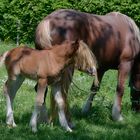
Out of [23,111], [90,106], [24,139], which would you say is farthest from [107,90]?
[24,139]

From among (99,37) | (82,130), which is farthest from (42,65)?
(99,37)

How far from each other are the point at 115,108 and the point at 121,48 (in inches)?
42.1

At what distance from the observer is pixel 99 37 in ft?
29.1

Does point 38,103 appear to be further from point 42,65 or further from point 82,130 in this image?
point 82,130

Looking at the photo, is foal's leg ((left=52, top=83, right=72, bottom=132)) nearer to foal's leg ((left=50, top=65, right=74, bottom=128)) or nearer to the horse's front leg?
foal's leg ((left=50, top=65, right=74, bottom=128))

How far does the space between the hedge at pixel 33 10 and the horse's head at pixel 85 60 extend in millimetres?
12173

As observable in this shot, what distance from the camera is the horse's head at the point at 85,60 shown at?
7523 millimetres

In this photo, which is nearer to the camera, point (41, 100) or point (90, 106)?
point (41, 100)

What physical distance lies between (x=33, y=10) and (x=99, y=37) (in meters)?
11.7

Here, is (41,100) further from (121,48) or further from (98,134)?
(121,48)

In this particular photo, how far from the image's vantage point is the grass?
7.55 meters

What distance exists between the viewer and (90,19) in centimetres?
880

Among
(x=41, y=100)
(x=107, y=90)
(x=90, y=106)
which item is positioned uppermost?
(x=41, y=100)

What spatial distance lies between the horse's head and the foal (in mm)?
72
